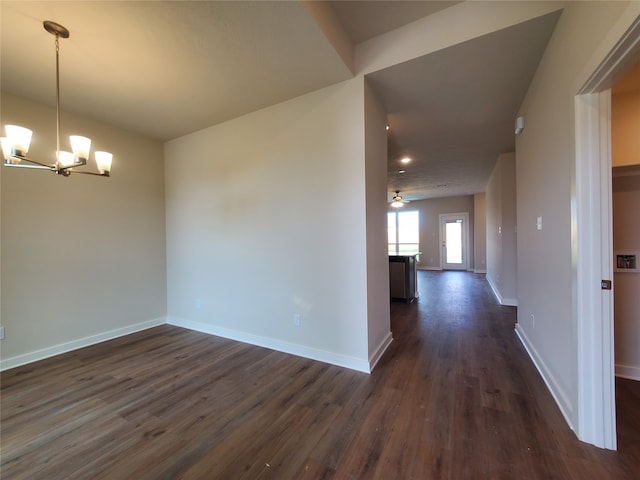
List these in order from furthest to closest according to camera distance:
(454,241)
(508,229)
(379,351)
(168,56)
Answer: (454,241), (508,229), (379,351), (168,56)

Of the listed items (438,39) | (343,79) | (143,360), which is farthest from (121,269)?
(438,39)

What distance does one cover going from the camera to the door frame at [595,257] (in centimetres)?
141

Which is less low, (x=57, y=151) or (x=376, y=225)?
(x=57, y=151)

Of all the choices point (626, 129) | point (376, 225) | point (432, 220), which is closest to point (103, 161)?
point (376, 225)

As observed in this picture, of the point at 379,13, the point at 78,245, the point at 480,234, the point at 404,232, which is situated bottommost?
the point at 78,245

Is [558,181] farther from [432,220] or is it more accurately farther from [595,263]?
[432,220]

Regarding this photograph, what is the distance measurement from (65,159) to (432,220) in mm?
9774

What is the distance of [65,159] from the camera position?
6.58 feet

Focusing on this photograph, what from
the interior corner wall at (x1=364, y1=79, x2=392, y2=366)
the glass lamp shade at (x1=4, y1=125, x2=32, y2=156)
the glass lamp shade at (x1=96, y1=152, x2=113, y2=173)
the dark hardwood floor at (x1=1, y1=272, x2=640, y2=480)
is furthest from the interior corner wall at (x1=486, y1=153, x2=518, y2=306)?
the glass lamp shade at (x1=4, y1=125, x2=32, y2=156)

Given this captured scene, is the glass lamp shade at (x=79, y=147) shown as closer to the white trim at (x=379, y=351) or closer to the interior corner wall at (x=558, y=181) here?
the white trim at (x=379, y=351)

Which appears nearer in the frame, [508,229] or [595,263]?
[595,263]

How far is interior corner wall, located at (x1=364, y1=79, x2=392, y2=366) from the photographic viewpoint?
244cm

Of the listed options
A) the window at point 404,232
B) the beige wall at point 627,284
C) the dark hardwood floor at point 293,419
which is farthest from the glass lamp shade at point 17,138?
the window at point 404,232

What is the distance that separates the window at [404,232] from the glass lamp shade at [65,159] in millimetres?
9205
